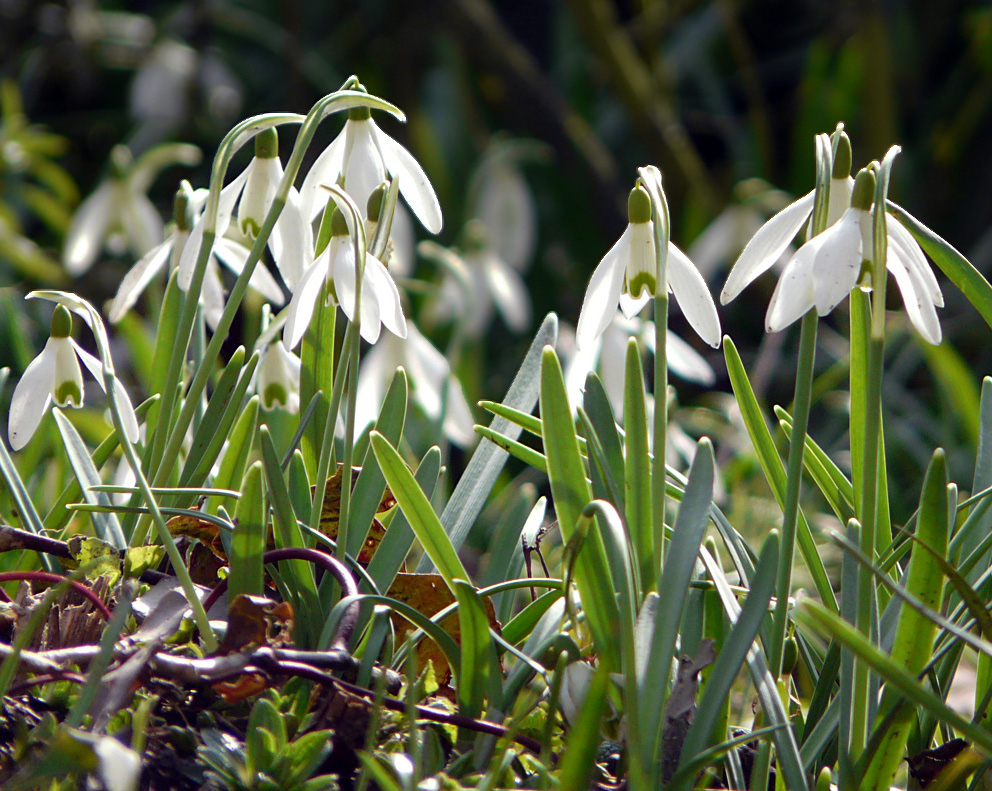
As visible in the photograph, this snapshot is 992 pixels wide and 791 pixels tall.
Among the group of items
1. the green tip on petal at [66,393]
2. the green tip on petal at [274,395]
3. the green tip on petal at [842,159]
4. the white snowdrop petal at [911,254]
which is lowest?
the green tip on petal at [274,395]

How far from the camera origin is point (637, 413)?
58cm

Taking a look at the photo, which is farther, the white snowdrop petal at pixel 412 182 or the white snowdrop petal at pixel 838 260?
the white snowdrop petal at pixel 412 182

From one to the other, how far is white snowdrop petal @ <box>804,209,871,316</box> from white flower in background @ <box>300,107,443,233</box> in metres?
0.26

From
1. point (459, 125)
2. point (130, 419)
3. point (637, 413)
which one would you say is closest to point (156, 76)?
point (459, 125)

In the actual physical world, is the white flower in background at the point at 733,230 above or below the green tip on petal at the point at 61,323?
above

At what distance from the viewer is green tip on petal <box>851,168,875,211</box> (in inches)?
20.5

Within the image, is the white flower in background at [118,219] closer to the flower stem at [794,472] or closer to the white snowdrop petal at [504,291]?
the white snowdrop petal at [504,291]

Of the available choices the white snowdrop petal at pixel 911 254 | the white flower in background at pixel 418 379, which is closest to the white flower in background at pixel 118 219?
the white flower in background at pixel 418 379

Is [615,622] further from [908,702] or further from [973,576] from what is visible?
[973,576]

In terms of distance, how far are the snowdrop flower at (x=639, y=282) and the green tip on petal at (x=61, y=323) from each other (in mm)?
346

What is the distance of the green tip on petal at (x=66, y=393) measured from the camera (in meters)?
0.66

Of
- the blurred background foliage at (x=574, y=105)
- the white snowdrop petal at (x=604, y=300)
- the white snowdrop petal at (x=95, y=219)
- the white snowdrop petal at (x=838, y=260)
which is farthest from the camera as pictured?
the blurred background foliage at (x=574, y=105)

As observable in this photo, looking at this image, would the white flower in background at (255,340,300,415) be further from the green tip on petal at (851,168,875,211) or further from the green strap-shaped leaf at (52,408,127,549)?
the green tip on petal at (851,168,875,211)

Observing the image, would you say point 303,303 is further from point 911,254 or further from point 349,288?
point 911,254
